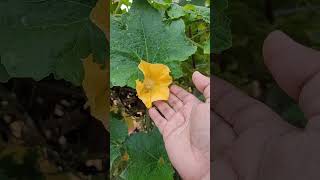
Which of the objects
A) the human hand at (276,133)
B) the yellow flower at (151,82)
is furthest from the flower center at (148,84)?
the human hand at (276,133)

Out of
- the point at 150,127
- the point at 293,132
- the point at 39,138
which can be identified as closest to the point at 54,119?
the point at 39,138

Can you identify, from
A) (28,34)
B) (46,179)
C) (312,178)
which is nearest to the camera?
(312,178)

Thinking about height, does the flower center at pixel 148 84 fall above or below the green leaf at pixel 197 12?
below

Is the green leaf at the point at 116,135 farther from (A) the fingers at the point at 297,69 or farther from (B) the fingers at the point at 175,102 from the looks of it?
(A) the fingers at the point at 297,69

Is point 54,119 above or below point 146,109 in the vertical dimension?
below

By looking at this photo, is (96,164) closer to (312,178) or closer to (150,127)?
(150,127)

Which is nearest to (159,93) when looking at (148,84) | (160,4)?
(148,84)

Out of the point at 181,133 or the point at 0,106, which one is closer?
the point at 181,133
